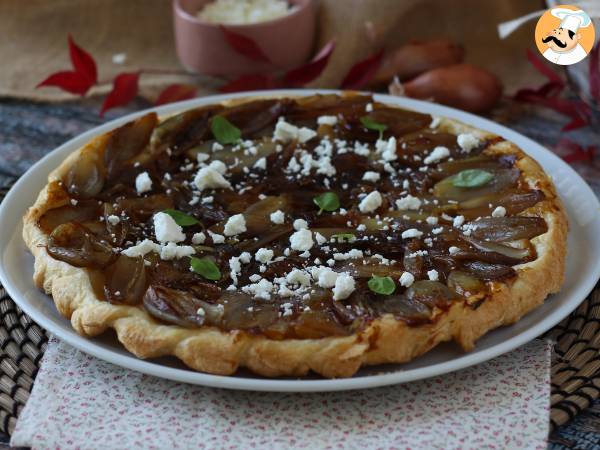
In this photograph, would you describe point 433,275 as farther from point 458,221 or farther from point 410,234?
point 458,221

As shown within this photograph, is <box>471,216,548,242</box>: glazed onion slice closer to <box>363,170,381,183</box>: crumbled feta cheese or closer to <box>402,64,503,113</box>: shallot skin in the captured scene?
<box>363,170,381,183</box>: crumbled feta cheese

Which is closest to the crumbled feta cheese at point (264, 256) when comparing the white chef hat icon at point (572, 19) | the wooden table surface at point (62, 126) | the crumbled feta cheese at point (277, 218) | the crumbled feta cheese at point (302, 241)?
the crumbled feta cheese at point (302, 241)

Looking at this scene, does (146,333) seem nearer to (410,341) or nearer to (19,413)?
(19,413)

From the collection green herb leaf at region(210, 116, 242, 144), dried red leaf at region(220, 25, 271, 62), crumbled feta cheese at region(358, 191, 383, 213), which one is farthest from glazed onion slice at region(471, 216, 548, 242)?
dried red leaf at region(220, 25, 271, 62)

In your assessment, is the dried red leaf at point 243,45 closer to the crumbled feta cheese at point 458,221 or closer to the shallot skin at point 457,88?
the shallot skin at point 457,88

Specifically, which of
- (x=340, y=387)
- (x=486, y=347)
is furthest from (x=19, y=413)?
(x=486, y=347)

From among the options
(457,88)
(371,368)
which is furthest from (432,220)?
(457,88)
